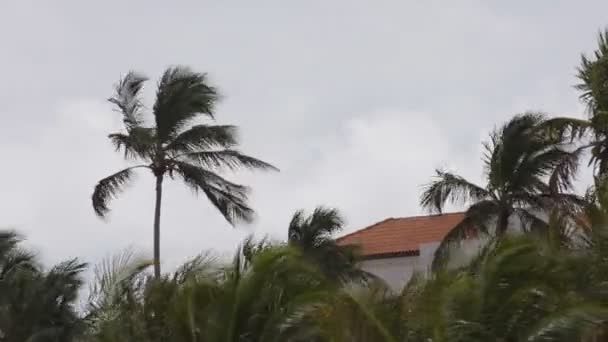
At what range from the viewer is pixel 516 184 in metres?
22.5

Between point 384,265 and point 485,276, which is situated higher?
point 384,265

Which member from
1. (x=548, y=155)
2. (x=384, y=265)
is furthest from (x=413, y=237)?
(x=548, y=155)

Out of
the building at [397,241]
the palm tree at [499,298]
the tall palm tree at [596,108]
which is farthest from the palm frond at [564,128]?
the building at [397,241]

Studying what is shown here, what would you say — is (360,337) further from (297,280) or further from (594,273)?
(594,273)

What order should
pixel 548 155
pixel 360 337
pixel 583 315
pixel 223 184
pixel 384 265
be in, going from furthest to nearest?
pixel 384 265 < pixel 223 184 < pixel 548 155 < pixel 360 337 < pixel 583 315

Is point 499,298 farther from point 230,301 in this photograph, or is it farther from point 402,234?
point 402,234

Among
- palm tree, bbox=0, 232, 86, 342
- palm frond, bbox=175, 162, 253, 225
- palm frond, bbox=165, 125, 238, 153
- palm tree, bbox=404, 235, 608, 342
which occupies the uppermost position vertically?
palm frond, bbox=165, 125, 238, 153

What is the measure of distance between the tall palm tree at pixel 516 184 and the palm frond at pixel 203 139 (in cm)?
530

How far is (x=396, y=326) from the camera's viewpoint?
45.9ft

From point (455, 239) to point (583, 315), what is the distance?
10074 millimetres

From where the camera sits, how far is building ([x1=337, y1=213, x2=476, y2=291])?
1320 inches

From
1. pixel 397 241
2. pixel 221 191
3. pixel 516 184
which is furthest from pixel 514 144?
pixel 397 241

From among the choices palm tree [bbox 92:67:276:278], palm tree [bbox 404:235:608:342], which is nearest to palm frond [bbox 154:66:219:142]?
palm tree [bbox 92:67:276:278]

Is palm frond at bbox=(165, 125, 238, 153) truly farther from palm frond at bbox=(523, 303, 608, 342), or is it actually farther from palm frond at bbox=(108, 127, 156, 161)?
palm frond at bbox=(523, 303, 608, 342)
